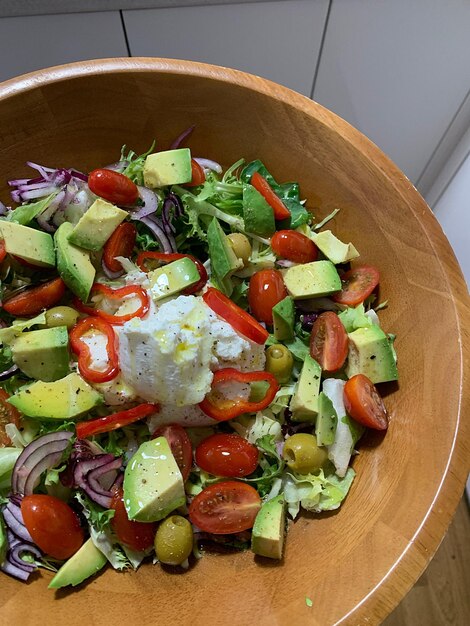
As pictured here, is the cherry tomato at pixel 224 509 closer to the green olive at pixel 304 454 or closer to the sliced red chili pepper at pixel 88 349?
the green olive at pixel 304 454

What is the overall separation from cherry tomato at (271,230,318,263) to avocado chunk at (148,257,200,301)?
30 cm

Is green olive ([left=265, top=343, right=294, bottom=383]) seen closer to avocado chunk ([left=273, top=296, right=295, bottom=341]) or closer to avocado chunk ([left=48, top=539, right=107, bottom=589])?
avocado chunk ([left=273, top=296, right=295, bottom=341])

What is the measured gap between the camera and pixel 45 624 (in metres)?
1.57

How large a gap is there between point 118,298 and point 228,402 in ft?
1.56

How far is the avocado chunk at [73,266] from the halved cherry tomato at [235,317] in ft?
1.21

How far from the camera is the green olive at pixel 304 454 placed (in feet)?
5.77

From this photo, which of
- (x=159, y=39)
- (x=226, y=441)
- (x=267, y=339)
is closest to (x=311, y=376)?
(x=267, y=339)

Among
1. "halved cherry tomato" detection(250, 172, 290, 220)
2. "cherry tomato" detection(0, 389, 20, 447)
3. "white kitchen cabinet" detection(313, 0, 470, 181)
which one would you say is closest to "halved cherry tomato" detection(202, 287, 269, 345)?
"halved cherry tomato" detection(250, 172, 290, 220)

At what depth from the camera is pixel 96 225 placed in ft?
6.17

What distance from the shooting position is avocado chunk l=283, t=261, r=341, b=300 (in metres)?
1.94

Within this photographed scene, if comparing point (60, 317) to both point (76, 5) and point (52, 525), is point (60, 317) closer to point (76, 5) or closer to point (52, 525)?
point (52, 525)

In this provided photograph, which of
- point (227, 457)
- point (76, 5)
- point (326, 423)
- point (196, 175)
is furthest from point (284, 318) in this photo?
point (76, 5)

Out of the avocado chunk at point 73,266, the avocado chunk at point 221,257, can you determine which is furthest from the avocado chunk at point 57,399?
the avocado chunk at point 221,257

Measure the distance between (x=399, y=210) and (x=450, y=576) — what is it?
1.75m
